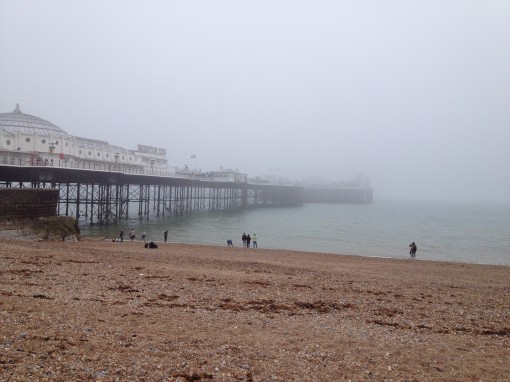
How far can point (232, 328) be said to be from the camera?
7445 millimetres

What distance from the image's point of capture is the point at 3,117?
4494cm

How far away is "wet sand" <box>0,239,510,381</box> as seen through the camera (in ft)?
18.1

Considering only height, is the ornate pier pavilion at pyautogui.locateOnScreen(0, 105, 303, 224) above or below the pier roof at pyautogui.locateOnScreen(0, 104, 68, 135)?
below

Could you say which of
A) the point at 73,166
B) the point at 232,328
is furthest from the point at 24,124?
the point at 232,328

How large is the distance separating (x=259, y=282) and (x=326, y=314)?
3.71 m

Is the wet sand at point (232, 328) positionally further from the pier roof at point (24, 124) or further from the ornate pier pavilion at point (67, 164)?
the pier roof at point (24, 124)

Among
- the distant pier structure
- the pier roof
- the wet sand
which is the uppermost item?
the pier roof

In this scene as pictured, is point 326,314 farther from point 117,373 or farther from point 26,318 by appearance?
point 26,318

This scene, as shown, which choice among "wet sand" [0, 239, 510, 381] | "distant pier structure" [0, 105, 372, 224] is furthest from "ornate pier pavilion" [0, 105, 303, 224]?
"wet sand" [0, 239, 510, 381]

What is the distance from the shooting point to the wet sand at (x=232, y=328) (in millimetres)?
5504

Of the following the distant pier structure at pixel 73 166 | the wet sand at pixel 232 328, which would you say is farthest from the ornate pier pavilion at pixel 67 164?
the wet sand at pixel 232 328

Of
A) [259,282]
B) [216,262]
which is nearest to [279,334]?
[259,282]

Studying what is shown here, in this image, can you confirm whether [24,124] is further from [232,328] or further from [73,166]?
[232,328]

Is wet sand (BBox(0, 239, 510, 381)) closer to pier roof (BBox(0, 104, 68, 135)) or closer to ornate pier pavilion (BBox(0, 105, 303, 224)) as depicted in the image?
ornate pier pavilion (BBox(0, 105, 303, 224))
